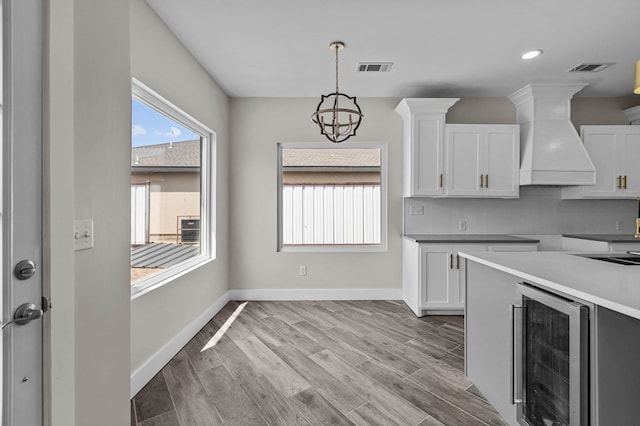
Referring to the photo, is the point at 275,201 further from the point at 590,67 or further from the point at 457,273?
the point at 590,67

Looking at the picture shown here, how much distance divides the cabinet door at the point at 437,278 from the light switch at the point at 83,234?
303 centimetres

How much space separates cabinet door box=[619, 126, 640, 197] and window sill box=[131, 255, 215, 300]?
4.92 meters

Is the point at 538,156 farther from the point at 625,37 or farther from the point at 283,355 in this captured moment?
the point at 283,355

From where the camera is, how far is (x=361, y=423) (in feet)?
5.62

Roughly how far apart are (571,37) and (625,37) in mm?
450

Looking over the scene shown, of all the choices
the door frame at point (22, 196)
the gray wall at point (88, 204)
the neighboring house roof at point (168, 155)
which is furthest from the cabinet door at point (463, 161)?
the door frame at point (22, 196)

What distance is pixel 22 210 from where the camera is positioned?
96 cm

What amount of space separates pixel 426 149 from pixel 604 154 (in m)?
2.11

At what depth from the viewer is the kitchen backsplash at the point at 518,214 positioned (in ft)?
12.7

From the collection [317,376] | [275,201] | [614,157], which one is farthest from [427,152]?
[317,376]

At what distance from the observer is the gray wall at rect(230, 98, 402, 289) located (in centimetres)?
390

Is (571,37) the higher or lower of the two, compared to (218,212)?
higher

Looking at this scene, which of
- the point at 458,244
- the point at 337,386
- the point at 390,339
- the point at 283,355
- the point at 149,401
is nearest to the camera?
the point at 149,401

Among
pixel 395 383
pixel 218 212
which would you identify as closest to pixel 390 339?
pixel 395 383
